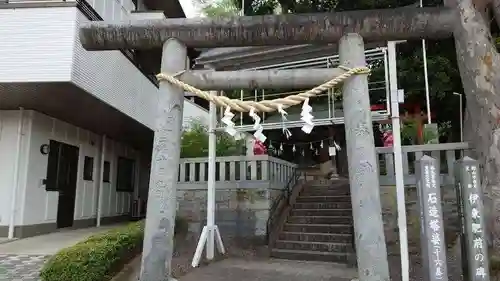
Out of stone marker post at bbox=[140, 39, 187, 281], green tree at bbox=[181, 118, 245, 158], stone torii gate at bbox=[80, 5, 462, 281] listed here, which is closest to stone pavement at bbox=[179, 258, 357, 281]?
stone marker post at bbox=[140, 39, 187, 281]

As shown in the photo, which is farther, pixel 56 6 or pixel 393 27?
pixel 56 6

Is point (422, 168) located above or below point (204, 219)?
above

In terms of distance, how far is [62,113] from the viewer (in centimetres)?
1119

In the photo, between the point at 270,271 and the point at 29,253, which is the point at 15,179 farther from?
the point at 270,271

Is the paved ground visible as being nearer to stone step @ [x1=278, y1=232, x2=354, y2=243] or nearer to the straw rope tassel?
the straw rope tassel

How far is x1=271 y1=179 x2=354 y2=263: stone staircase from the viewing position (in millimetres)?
9250

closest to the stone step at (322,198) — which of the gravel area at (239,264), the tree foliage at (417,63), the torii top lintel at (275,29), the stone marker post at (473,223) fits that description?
the gravel area at (239,264)

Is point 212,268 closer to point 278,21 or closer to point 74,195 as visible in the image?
point 278,21

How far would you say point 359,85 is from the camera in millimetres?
5312

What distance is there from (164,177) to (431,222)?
3542 mm

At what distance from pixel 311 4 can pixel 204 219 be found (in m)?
6.79

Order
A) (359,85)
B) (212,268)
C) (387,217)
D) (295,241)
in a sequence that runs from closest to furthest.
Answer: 1. (359,85)
2. (212,268)
3. (387,217)
4. (295,241)

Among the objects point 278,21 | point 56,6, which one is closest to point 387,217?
point 278,21

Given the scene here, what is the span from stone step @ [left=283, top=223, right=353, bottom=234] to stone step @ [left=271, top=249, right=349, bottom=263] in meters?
0.88
